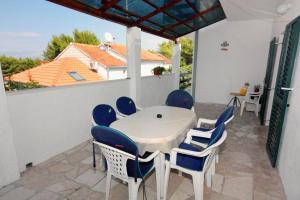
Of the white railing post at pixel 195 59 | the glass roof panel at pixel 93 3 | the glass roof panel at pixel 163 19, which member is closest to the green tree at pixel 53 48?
the glass roof panel at pixel 93 3

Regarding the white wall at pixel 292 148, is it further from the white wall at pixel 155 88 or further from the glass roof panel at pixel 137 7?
the white wall at pixel 155 88

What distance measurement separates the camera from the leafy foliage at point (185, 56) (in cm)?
806

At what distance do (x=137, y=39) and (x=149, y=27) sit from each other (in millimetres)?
780

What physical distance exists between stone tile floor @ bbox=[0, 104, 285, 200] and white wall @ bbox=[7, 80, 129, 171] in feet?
0.62

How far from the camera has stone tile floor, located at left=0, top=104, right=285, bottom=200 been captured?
1.90m

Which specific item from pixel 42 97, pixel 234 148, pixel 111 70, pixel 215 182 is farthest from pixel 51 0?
pixel 234 148

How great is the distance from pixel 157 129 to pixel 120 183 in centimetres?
82

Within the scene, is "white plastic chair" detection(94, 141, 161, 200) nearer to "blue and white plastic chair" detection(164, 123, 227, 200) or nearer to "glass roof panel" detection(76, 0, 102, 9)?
"blue and white plastic chair" detection(164, 123, 227, 200)

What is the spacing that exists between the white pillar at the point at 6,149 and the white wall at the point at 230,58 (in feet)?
18.4

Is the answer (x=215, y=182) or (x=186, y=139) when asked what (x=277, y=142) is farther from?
(x=186, y=139)

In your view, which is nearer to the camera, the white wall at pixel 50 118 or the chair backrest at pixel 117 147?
the chair backrest at pixel 117 147

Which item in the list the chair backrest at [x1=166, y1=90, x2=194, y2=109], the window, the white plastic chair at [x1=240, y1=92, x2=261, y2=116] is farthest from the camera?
the white plastic chair at [x1=240, y1=92, x2=261, y2=116]

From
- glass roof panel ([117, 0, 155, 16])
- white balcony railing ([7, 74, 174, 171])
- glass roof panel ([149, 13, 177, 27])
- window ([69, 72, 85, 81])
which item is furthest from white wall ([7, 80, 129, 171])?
glass roof panel ([149, 13, 177, 27])

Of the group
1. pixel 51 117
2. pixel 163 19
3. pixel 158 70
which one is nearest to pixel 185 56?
pixel 158 70
